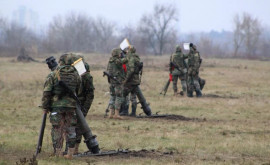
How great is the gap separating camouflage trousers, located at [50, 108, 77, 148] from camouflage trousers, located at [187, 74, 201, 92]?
654 inches

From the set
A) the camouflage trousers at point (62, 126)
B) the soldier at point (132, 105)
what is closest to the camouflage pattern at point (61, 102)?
the camouflage trousers at point (62, 126)

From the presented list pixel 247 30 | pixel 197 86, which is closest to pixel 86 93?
pixel 197 86

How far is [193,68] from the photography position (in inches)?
1045

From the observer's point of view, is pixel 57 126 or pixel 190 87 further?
pixel 190 87

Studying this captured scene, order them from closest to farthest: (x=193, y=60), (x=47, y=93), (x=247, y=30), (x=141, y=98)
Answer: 1. (x=47, y=93)
2. (x=141, y=98)
3. (x=193, y=60)
4. (x=247, y=30)

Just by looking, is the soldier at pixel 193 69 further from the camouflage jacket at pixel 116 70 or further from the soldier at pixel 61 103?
the soldier at pixel 61 103

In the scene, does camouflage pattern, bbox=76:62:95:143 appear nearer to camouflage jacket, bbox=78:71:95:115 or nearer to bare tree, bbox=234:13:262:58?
camouflage jacket, bbox=78:71:95:115

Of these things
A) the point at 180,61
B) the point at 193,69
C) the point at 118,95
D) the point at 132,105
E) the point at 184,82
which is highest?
the point at 180,61

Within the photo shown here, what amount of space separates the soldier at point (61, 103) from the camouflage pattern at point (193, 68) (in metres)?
16.0

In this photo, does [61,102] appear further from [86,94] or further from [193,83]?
[193,83]

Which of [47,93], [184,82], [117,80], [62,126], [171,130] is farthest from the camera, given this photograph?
[184,82]

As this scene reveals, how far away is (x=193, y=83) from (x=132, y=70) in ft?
30.8

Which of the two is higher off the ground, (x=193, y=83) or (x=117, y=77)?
(x=117, y=77)

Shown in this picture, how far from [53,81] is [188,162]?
291 cm
